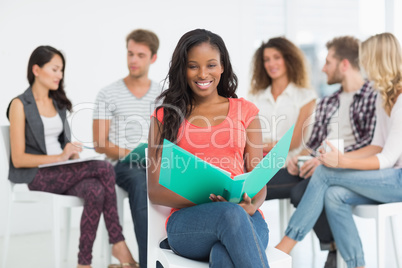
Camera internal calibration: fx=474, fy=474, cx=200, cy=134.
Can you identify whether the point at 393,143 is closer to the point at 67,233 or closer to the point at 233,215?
the point at 233,215

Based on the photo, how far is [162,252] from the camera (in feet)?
4.86

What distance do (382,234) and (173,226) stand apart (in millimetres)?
1035

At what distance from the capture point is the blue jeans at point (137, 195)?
7.34 feet

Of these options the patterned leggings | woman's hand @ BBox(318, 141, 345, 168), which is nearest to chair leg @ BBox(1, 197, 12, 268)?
the patterned leggings

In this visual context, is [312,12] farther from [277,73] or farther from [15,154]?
[15,154]

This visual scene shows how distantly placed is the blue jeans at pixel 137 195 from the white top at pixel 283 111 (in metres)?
0.77

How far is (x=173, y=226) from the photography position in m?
1.41

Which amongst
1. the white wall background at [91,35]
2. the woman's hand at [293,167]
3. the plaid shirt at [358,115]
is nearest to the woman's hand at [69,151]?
the white wall background at [91,35]

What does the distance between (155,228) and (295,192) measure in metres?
1.00

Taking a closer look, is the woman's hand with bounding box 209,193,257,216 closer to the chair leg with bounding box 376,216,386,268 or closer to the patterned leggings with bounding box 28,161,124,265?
the chair leg with bounding box 376,216,386,268

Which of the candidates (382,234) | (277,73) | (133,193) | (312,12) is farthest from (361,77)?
(312,12)

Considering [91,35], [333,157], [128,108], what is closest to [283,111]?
[333,157]

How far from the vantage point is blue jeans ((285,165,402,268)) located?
202cm

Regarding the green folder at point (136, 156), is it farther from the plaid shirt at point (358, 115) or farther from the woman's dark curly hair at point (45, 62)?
the plaid shirt at point (358, 115)
